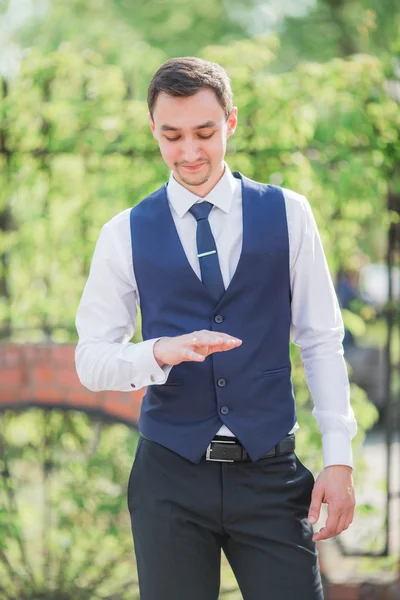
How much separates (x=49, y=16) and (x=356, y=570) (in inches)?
320

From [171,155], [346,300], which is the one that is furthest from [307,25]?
[171,155]

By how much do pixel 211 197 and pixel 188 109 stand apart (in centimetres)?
22

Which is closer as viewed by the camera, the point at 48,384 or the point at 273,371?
the point at 273,371

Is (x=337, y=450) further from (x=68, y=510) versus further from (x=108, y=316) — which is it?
(x=68, y=510)

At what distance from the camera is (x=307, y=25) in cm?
1127

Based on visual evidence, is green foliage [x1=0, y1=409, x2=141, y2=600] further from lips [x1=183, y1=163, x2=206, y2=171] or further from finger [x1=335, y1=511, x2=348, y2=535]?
lips [x1=183, y1=163, x2=206, y2=171]

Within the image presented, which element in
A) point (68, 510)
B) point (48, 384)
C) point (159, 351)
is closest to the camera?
point (159, 351)

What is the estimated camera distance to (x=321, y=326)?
198cm

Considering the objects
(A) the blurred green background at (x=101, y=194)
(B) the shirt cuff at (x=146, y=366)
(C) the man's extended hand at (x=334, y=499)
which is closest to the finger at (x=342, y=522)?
(C) the man's extended hand at (x=334, y=499)

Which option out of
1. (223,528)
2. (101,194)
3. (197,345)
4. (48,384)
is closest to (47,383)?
(48,384)

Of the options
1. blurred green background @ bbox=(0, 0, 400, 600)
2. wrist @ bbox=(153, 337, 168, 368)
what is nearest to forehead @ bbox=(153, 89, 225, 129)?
wrist @ bbox=(153, 337, 168, 368)

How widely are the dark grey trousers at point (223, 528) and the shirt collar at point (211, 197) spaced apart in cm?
55

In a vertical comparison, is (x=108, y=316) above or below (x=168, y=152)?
below

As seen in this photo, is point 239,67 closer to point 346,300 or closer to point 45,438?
point 346,300
